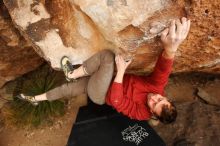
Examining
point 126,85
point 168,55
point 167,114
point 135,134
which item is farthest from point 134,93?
point 135,134

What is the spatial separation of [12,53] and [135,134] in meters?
2.36

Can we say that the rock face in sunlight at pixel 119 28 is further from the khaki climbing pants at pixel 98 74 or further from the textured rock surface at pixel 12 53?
the textured rock surface at pixel 12 53

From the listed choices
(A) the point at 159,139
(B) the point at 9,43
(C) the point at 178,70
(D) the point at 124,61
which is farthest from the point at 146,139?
(B) the point at 9,43

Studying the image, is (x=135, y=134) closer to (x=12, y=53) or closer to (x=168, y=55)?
(x=168, y=55)

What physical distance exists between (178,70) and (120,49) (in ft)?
3.94

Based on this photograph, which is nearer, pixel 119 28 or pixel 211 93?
pixel 119 28

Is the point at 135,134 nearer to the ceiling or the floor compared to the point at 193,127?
nearer to the ceiling

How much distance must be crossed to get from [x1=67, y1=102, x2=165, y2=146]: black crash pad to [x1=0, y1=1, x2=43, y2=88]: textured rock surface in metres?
1.35

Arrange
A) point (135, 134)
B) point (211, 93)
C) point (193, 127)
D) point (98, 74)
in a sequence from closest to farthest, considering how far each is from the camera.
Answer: point (98, 74) < point (135, 134) < point (193, 127) < point (211, 93)

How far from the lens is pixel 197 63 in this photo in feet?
16.8

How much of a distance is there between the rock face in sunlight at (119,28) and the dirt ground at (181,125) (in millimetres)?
1138

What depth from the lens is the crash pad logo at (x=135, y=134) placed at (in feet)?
18.9

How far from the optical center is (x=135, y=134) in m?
5.82

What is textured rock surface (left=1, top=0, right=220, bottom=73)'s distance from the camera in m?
4.12
